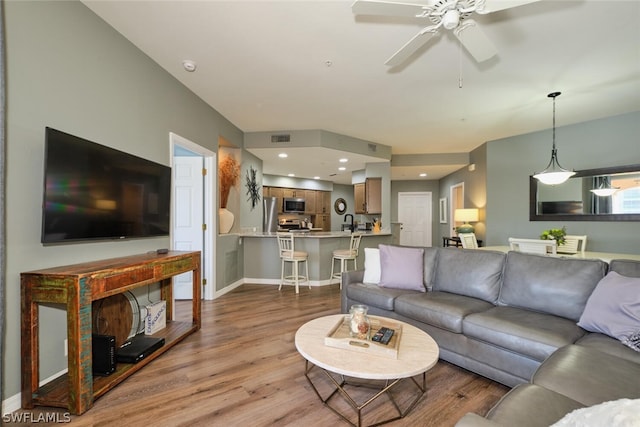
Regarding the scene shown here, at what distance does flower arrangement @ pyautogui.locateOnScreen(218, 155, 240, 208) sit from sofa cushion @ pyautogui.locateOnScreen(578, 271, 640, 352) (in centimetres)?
458

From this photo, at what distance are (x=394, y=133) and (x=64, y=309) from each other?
16.5 ft

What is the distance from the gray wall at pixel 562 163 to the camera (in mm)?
4066

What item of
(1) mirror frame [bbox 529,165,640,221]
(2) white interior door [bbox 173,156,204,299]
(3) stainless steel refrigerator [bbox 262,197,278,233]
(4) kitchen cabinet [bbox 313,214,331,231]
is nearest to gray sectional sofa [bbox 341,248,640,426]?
(2) white interior door [bbox 173,156,204,299]

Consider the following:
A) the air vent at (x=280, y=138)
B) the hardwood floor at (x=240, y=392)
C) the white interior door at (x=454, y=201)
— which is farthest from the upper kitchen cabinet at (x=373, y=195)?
the hardwood floor at (x=240, y=392)

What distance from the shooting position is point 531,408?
1.08m

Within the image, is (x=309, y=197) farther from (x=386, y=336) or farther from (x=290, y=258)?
(x=386, y=336)

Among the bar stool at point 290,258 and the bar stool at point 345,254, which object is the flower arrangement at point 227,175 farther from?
the bar stool at point 345,254

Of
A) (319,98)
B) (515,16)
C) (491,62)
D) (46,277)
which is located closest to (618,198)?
(491,62)

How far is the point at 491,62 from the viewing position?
2.78m

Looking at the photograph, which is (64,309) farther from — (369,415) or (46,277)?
(369,415)

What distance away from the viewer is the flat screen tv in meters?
1.79

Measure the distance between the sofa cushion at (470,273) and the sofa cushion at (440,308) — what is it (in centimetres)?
9

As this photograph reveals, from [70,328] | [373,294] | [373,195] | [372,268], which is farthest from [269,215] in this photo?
[70,328]

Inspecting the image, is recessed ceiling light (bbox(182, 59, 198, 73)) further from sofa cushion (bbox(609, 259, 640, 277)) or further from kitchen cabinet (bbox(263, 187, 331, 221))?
kitchen cabinet (bbox(263, 187, 331, 221))
